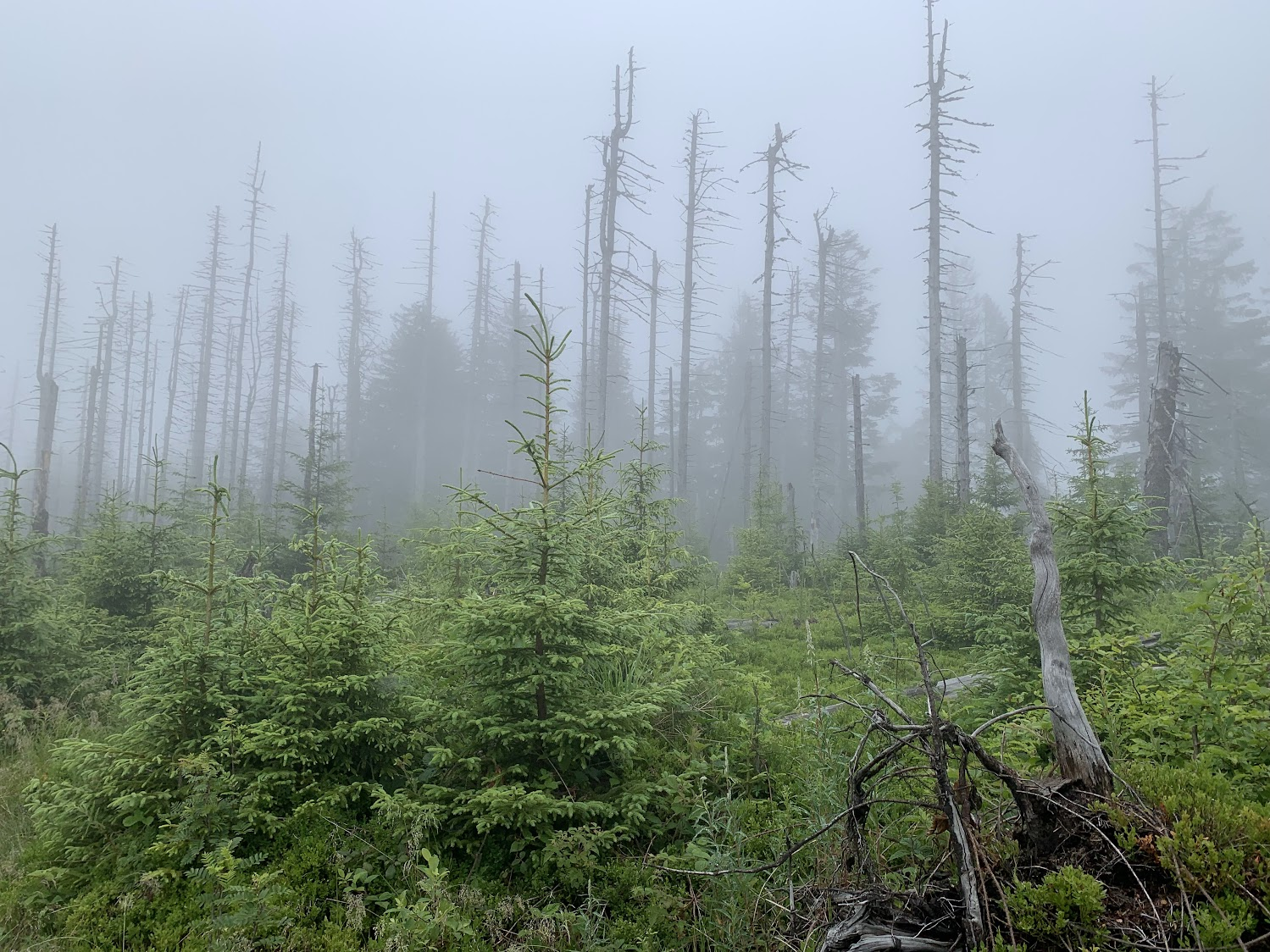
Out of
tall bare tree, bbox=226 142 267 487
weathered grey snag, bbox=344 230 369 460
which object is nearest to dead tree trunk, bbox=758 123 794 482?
weathered grey snag, bbox=344 230 369 460

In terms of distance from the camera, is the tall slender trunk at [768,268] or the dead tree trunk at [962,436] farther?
the tall slender trunk at [768,268]

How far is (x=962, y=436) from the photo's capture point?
18641 mm

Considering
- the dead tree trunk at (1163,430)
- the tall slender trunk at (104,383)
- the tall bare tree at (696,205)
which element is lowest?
the dead tree trunk at (1163,430)

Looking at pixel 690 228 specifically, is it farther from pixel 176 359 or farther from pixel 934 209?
pixel 176 359

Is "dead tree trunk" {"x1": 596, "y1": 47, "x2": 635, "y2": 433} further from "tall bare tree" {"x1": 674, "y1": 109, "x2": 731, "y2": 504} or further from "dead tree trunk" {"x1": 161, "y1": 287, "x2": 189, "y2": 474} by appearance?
"dead tree trunk" {"x1": 161, "y1": 287, "x2": 189, "y2": 474}

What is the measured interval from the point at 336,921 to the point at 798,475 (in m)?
44.6

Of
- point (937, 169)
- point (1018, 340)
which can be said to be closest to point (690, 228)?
point (937, 169)

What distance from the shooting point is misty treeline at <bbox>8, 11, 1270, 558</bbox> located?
24672mm

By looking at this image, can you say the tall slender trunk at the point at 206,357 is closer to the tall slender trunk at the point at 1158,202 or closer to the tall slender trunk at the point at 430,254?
the tall slender trunk at the point at 430,254

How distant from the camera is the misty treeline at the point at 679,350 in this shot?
24.7 metres

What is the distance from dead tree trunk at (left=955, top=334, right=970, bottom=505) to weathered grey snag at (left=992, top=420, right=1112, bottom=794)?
14569 mm

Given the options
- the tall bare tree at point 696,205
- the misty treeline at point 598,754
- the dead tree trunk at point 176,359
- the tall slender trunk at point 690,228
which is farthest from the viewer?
the dead tree trunk at point 176,359

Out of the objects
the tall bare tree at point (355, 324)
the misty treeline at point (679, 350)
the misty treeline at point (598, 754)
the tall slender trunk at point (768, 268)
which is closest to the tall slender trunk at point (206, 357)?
the misty treeline at point (679, 350)

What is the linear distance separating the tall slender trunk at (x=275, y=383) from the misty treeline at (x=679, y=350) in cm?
31
